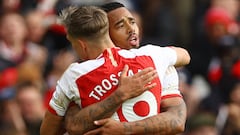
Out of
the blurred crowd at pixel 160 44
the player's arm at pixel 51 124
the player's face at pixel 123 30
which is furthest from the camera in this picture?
the blurred crowd at pixel 160 44

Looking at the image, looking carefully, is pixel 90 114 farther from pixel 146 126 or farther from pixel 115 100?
pixel 146 126

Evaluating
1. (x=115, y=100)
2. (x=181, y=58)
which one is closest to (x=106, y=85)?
(x=115, y=100)

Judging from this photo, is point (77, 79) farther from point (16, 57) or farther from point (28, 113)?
point (16, 57)

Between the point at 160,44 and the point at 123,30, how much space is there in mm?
5613

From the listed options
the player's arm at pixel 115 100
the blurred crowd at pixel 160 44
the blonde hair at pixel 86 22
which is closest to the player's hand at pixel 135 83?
the player's arm at pixel 115 100

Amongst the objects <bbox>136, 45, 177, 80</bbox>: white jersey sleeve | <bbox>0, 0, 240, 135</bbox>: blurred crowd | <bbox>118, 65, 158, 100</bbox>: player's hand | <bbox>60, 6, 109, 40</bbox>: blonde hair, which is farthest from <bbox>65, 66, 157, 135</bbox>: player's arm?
<bbox>0, 0, 240, 135</bbox>: blurred crowd

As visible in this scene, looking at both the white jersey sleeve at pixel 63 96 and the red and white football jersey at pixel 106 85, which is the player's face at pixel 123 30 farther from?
the white jersey sleeve at pixel 63 96

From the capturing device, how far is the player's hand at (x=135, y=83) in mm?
6113

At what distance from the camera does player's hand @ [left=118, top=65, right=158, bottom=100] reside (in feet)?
20.1

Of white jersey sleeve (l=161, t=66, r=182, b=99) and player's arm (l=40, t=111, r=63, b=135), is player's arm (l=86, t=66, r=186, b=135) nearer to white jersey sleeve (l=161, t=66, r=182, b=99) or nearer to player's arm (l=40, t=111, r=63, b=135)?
white jersey sleeve (l=161, t=66, r=182, b=99)

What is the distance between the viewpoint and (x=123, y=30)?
21.2ft

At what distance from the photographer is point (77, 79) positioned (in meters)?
6.15

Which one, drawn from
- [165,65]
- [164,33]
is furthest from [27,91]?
[165,65]

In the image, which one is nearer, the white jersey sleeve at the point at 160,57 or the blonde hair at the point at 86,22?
the blonde hair at the point at 86,22
